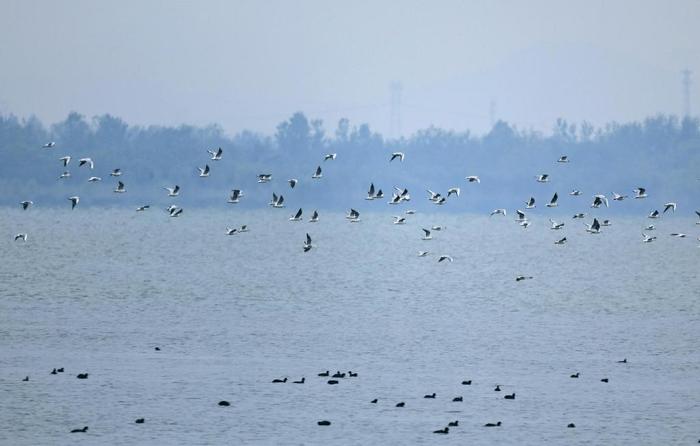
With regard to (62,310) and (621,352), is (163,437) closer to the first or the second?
(621,352)

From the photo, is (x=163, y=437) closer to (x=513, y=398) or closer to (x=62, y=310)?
(x=513, y=398)

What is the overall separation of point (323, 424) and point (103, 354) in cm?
1406

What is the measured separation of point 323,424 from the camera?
126 feet

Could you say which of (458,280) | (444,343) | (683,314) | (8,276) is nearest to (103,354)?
Result: (444,343)

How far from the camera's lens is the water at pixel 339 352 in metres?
38.7

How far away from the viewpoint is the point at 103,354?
50.3 meters

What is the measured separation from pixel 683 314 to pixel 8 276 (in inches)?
1559

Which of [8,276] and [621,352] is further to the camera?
[8,276]

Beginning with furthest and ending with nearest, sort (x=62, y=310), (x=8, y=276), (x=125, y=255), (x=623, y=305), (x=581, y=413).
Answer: (x=125, y=255)
(x=8, y=276)
(x=623, y=305)
(x=62, y=310)
(x=581, y=413)

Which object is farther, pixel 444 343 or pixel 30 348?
pixel 444 343

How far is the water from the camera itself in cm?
3872

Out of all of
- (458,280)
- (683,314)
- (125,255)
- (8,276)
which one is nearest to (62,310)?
(8,276)

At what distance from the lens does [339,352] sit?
5303 centimetres

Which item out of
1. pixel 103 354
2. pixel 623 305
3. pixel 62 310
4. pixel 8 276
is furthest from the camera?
pixel 8 276
